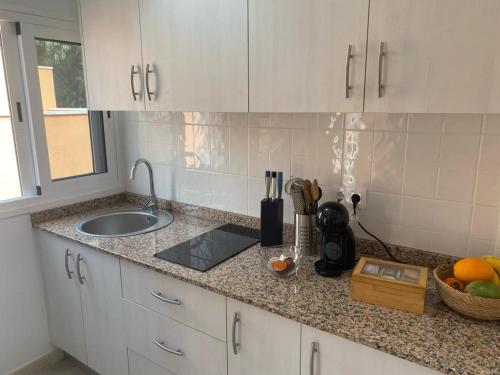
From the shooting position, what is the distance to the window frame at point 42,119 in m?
1.96

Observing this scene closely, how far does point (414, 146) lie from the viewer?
1442 millimetres

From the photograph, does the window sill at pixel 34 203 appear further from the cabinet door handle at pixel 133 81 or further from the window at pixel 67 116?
the cabinet door handle at pixel 133 81

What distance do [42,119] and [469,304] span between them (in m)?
2.14

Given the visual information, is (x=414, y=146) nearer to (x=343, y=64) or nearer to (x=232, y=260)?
(x=343, y=64)

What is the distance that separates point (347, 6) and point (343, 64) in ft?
0.56

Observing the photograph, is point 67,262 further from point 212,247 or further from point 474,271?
point 474,271

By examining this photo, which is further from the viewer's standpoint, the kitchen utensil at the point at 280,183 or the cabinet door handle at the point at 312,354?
the kitchen utensil at the point at 280,183

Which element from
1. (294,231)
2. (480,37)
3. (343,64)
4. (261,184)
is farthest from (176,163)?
(480,37)

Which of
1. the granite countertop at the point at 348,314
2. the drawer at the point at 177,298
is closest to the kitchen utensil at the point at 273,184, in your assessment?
the granite countertop at the point at 348,314

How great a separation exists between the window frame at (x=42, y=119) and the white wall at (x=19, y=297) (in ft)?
0.78

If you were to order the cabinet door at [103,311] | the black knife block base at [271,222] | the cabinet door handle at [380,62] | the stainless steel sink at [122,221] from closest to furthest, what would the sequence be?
the cabinet door handle at [380,62], the black knife block base at [271,222], the cabinet door at [103,311], the stainless steel sink at [122,221]

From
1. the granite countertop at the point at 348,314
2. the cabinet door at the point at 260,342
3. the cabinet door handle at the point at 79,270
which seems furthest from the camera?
the cabinet door handle at the point at 79,270

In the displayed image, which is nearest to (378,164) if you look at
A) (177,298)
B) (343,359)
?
(343,359)

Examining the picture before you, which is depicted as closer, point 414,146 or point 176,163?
point 414,146
